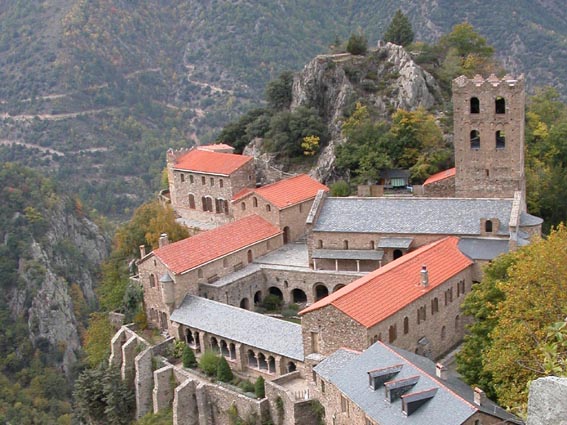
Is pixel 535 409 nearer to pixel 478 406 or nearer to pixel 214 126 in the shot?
pixel 478 406

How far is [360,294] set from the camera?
126 ft

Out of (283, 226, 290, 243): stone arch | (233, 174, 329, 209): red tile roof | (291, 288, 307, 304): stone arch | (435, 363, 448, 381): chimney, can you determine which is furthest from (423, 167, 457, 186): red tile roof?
(435, 363, 448, 381): chimney

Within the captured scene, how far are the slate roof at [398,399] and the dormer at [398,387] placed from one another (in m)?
0.16

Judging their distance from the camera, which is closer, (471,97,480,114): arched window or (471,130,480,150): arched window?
(471,97,480,114): arched window

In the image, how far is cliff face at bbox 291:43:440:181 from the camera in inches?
2773

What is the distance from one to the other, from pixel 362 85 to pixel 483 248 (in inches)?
1237

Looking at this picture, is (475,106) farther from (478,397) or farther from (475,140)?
(478,397)

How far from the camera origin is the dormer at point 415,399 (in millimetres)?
28995

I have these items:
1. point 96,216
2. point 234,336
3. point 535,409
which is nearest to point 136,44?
point 96,216

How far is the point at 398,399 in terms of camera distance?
98.4ft

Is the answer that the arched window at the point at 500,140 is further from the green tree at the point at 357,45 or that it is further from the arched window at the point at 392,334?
the green tree at the point at 357,45

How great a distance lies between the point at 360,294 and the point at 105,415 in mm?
19129

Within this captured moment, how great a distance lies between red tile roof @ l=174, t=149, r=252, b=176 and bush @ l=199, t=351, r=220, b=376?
23330 mm

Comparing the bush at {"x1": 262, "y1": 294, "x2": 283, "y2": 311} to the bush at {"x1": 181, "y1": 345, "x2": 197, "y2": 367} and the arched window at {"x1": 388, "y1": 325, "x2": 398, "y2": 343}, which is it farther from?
the arched window at {"x1": 388, "y1": 325, "x2": 398, "y2": 343}
